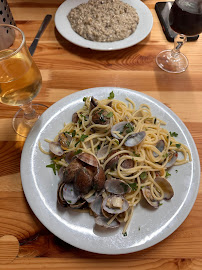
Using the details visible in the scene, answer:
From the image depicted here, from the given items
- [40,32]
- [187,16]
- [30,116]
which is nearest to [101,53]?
[40,32]

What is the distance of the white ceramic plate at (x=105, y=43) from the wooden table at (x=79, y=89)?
0.11 metres

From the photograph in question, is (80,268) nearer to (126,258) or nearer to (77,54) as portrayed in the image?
(126,258)

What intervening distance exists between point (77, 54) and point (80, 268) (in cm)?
160

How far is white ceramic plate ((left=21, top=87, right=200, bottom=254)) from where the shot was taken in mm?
1050

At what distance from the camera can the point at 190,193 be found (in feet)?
3.87

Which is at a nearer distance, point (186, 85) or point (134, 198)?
point (134, 198)

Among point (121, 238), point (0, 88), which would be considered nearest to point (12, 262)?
point (121, 238)

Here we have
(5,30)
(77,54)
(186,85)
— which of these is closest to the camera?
(5,30)

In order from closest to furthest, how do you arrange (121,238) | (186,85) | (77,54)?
(121,238) < (186,85) < (77,54)

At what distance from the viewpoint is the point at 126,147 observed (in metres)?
1.30

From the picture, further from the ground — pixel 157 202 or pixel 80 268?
pixel 157 202

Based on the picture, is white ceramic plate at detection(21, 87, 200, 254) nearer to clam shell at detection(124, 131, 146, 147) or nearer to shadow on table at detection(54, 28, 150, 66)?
clam shell at detection(124, 131, 146, 147)

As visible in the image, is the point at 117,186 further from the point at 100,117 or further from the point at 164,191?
the point at 100,117

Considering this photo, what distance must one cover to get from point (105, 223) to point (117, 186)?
0.59 feet
